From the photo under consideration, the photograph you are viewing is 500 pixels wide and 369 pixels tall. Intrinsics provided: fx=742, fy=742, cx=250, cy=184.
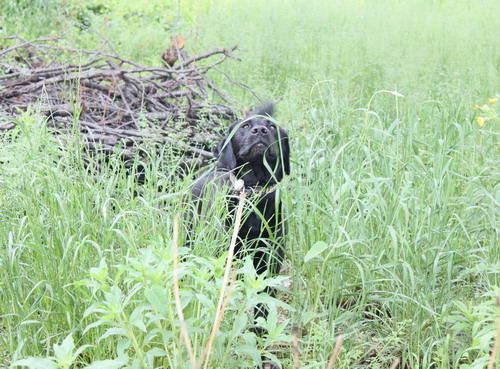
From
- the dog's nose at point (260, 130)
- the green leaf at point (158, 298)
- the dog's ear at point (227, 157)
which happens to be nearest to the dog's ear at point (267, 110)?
the dog's nose at point (260, 130)

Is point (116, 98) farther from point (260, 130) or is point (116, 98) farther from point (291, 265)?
point (291, 265)

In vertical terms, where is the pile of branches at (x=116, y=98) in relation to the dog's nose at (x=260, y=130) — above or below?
below

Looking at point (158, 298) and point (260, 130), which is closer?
point (158, 298)

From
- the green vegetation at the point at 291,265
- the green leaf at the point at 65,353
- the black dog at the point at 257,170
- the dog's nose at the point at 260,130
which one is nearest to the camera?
the green leaf at the point at 65,353

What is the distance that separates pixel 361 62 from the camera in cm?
805

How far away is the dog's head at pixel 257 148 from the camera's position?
3857 mm

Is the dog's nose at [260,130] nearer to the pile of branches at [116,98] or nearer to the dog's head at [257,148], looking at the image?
the dog's head at [257,148]

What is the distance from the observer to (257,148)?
12.6 feet

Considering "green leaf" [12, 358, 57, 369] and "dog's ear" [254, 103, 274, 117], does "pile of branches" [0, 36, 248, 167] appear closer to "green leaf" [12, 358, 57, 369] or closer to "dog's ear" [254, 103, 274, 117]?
"dog's ear" [254, 103, 274, 117]

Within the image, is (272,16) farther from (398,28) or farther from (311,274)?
(311,274)

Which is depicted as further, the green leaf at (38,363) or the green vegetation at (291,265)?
the green vegetation at (291,265)

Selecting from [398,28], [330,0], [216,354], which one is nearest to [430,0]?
[330,0]

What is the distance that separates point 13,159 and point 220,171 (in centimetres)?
126

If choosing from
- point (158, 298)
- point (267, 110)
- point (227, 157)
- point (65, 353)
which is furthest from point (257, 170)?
point (65, 353)
